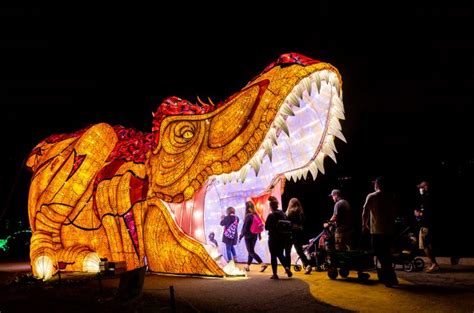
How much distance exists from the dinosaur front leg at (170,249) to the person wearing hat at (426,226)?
4.15m

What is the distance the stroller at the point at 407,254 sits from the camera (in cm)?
874

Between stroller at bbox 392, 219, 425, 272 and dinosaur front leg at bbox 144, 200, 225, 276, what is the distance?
357 cm

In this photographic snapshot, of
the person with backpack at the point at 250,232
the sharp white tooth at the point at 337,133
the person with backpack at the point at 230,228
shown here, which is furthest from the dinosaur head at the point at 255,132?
the person with backpack at the point at 230,228

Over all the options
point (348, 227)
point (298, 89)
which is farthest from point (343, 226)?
point (298, 89)

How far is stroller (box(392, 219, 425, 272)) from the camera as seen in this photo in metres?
8.74

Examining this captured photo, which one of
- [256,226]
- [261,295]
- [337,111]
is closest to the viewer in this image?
[261,295]

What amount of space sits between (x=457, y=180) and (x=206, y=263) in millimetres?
11306

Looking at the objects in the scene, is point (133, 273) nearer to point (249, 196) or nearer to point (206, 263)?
point (206, 263)

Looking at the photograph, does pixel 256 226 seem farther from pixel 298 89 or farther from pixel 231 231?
pixel 298 89

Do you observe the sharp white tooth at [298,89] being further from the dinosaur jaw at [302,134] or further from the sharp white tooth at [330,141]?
the sharp white tooth at [330,141]

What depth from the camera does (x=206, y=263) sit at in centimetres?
878

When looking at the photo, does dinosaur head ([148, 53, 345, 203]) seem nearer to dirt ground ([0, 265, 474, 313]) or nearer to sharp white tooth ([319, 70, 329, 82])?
sharp white tooth ([319, 70, 329, 82])

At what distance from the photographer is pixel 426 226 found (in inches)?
348

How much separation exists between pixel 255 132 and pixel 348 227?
3104 millimetres
